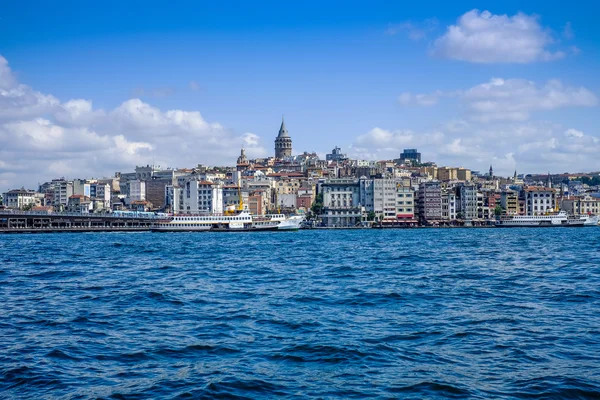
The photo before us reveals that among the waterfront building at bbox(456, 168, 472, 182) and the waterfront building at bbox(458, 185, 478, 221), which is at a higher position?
the waterfront building at bbox(456, 168, 472, 182)

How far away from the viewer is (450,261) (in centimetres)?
3534

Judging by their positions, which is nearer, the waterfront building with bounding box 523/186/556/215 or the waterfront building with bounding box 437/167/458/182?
the waterfront building with bounding box 523/186/556/215

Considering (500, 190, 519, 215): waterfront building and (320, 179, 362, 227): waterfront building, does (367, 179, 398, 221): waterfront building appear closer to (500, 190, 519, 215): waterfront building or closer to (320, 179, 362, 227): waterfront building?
(320, 179, 362, 227): waterfront building

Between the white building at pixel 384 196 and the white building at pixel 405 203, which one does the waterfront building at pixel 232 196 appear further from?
the white building at pixel 405 203

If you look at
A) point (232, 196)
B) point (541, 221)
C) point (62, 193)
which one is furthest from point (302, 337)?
point (62, 193)

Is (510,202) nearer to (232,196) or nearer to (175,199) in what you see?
(232,196)

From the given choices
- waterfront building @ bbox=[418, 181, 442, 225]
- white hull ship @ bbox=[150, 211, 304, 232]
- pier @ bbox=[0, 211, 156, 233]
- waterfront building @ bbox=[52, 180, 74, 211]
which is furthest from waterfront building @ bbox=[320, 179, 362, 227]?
waterfront building @ bbox=[52, 180, 74, 211]

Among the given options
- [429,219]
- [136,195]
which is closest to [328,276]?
[429,219]

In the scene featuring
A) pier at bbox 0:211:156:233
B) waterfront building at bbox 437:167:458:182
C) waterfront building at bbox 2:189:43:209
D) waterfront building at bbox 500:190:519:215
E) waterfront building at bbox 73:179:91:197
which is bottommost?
pier at bbox 0:211:156:233

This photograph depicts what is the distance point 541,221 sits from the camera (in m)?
119

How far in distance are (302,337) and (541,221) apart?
370ft

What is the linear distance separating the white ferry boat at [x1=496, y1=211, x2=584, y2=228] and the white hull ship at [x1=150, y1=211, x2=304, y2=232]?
39.4m

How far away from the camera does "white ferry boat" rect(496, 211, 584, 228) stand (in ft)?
391

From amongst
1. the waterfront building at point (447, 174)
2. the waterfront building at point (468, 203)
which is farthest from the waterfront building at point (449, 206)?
the waterfront building at point (447, 174)
